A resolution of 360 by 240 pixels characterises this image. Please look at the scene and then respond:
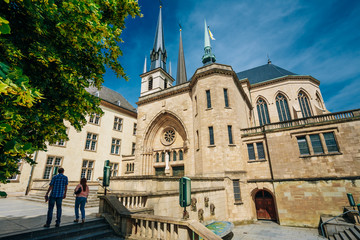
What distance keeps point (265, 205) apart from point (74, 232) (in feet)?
51.3

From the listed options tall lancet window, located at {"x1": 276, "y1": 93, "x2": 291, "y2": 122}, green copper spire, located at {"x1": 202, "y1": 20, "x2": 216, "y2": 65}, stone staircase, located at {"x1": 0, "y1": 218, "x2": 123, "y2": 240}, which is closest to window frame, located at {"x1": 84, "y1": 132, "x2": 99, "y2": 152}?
stone staircase, located at {"x1": 0, "y1": 218, "x2": 123, "y2": 240}

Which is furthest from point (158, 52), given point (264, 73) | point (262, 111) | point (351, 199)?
point (351, 199)

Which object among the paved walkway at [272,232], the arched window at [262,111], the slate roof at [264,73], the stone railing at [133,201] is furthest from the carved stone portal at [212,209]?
the slate roof at [264,73]

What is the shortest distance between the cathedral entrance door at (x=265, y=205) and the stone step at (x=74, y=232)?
47.0ft

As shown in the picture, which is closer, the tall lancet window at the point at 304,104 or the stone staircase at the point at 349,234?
the stone staircase at the point at 349,234

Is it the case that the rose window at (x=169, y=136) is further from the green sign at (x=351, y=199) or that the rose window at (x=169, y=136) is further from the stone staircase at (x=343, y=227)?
the green sign at (x=351, y=199)

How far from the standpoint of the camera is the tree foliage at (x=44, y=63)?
2.71 metres

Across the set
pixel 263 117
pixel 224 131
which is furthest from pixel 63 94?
pixel 263 117

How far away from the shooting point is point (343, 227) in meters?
10.5

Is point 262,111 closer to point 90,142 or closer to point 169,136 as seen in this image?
point 169,136

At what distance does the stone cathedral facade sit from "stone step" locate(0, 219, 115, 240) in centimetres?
145

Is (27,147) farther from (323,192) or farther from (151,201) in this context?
(323,192)

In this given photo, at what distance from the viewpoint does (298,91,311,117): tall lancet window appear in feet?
78.6

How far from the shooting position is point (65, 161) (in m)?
18.6
